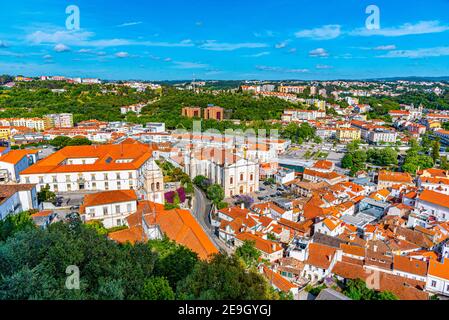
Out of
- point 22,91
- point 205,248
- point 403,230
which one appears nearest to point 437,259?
point 403,230

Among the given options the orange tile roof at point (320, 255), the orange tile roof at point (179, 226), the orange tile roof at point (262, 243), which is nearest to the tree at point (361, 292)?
the orange tile roof at point (320, 255)

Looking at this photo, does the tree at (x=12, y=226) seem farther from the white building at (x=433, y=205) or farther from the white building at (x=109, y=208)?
the white building at (x=433, y=205)

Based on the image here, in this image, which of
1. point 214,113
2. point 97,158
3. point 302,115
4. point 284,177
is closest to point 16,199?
point 97,158

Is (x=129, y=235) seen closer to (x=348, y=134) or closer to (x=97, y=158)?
(x=97, y=158)

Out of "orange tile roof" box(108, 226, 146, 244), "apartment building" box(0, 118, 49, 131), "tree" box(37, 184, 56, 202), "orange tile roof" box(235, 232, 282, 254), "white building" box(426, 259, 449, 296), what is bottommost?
"white building" box(426, 259, 449, 296)

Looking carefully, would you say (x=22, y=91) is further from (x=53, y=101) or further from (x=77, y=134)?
(x=77, y=134)

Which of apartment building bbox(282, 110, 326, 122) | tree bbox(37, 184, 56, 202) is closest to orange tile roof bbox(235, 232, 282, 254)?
tree bbox(37, 184, 56, 202)

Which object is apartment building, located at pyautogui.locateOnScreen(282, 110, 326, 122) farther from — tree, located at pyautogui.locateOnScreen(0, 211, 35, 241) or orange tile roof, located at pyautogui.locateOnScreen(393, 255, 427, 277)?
tree, located at pyautogui.locateOnScreen(0, 211, 35, 241)
